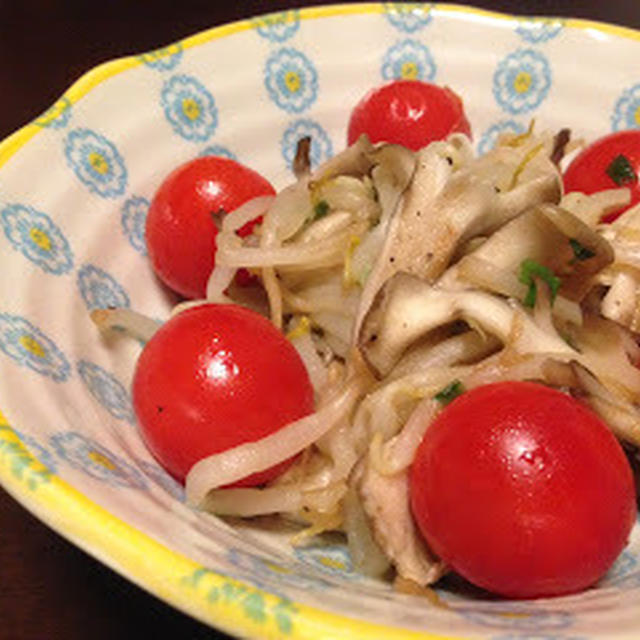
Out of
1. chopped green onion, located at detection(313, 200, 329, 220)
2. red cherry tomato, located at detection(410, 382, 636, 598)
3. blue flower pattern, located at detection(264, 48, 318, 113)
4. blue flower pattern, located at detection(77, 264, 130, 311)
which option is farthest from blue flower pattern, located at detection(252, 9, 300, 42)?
red cherry tomato, located at detection(410, 382, 636, 598)

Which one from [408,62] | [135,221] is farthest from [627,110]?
[135,221]

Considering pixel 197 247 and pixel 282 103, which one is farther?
pixel 282 103

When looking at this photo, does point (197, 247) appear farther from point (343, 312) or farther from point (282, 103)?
point (282, 103)

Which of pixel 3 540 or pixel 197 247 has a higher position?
pixel 197 247

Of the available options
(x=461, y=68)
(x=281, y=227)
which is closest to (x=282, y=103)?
(x=461, y=68)

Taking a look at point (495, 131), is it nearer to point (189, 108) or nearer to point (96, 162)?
point (189, 108)

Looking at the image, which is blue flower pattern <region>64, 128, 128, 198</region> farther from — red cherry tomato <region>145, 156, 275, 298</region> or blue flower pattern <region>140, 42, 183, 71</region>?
blue flower pattern <region>140, 42, 183, 71</region>

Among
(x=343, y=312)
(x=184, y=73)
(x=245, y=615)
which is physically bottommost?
(x=343, y=312)
